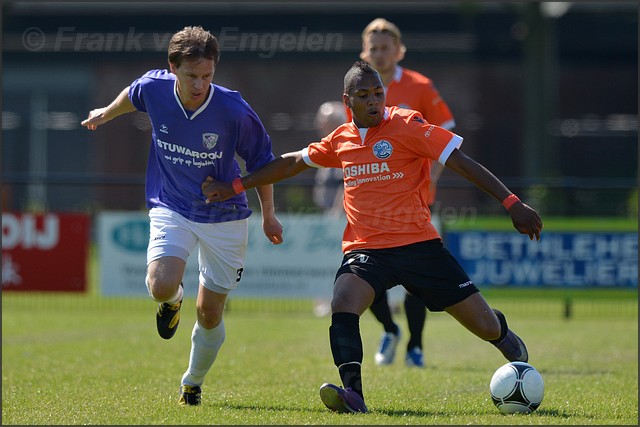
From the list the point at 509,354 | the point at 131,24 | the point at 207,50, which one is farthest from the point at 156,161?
the point at 131,24

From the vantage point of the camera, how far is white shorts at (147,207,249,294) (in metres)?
6.18

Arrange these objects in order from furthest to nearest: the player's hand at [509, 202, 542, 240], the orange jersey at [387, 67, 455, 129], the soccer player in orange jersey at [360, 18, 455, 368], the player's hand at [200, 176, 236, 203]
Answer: the orange jersey at [387, 67, 455, 129]
the soccer player in orange jersey at [360, 18, 455, 368]
the player's hand at [200, 176, 236, 203]
the player's hand at [509, 202, 542, 240]

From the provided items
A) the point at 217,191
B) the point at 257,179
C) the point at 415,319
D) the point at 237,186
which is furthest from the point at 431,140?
the point at 415,319

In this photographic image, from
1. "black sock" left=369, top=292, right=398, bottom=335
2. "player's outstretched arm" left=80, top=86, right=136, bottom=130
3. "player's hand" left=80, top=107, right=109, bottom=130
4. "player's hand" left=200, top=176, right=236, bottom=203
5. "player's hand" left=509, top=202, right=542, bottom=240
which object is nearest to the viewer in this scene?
"player's hand" left=509, top=202, right=542, bottom=240

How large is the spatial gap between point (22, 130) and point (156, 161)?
26.1 m

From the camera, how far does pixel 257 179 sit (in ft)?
20.3

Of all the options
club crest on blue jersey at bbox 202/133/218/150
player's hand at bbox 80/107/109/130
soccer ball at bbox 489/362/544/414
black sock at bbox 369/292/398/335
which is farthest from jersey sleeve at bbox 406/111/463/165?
black sock at bbox 369/292/398/335

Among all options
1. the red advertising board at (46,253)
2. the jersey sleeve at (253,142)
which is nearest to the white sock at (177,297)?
the jersey sleeve at (253,142)

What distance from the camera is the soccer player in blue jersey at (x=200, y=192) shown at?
6164 mm

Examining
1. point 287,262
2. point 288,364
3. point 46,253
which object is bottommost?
point 288,364

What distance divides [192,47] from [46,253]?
8.18 meters

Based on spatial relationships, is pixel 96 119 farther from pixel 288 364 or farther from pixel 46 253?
pixel 46 253

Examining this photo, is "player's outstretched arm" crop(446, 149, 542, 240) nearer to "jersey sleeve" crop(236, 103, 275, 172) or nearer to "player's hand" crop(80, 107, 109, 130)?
"jersey sleeve" crop(236, 103, 275, 172)

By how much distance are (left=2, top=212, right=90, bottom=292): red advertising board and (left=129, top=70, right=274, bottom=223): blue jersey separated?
291 inches
